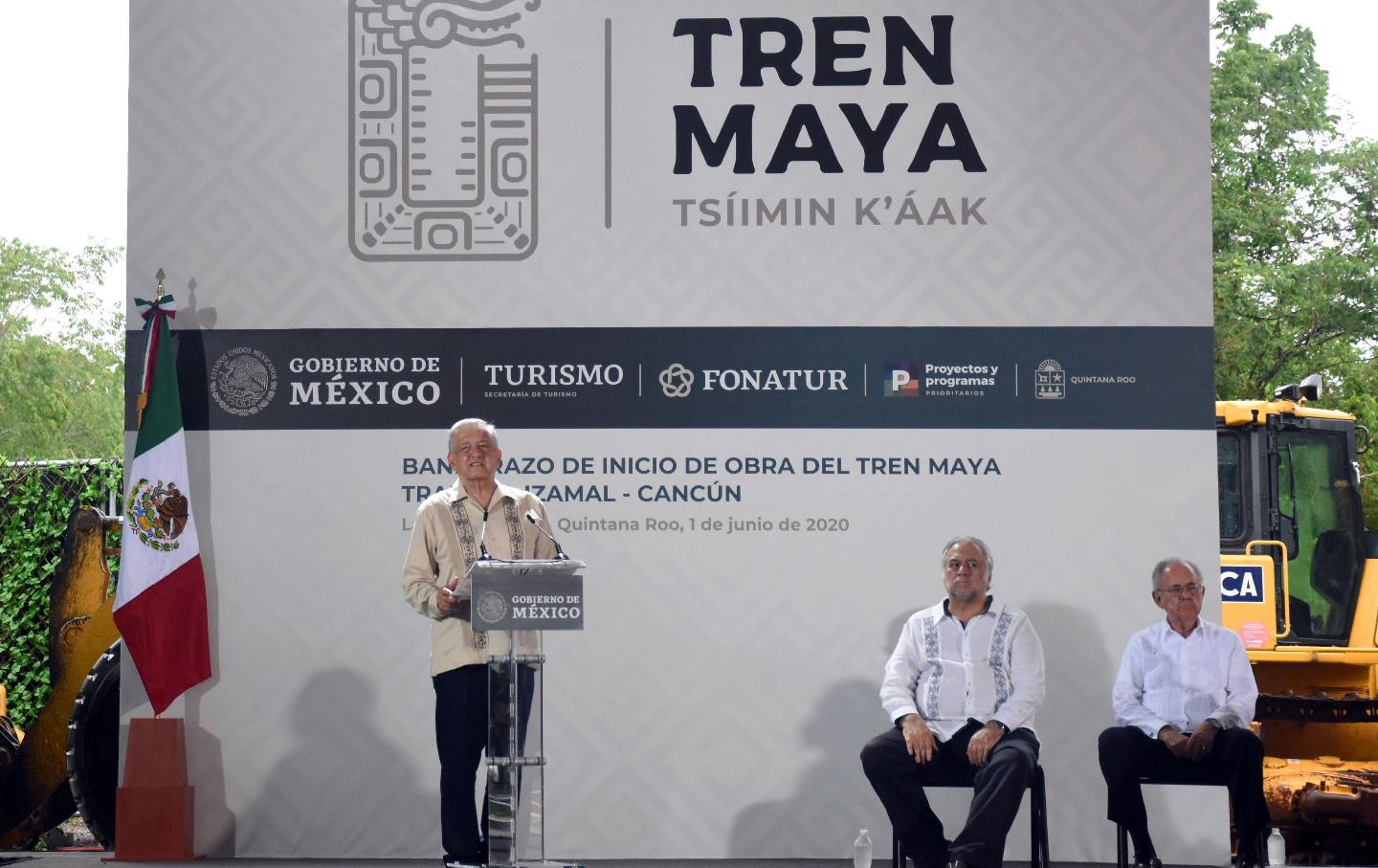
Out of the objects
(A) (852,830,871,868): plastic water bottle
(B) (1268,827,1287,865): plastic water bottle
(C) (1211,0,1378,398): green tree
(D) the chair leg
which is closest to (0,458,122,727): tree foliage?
(A) (852,830,871,868): plastic water bottle

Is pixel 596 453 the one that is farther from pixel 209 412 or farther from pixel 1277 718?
pixel 1277 718

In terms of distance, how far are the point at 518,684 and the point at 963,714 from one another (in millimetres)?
1345

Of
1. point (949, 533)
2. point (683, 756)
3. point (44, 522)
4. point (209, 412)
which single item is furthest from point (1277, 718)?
point (44, 522)

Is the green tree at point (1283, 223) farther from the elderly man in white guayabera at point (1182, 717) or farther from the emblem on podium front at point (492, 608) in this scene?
the emblem on podium front at point (492, 608)

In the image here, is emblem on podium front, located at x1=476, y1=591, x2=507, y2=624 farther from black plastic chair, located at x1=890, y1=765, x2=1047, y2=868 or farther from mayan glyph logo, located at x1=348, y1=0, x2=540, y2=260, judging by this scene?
mayan glyph logo, located at x1=348, y1=0, x2=540, y2=260

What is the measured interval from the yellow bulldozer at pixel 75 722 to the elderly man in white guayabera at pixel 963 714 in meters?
2.80

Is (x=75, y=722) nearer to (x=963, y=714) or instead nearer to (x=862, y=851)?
(x=862, y=851)

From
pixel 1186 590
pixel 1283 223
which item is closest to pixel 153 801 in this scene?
pixel 1186 590

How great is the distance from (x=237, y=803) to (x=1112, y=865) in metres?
2.98

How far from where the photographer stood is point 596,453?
513 cm

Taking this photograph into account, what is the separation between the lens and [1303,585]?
6.86m

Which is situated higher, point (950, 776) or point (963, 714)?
point (963, 714)

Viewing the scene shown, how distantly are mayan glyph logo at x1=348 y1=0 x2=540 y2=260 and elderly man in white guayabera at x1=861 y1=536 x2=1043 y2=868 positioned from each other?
6.31 ft

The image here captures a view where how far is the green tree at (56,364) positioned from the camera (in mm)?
20094
